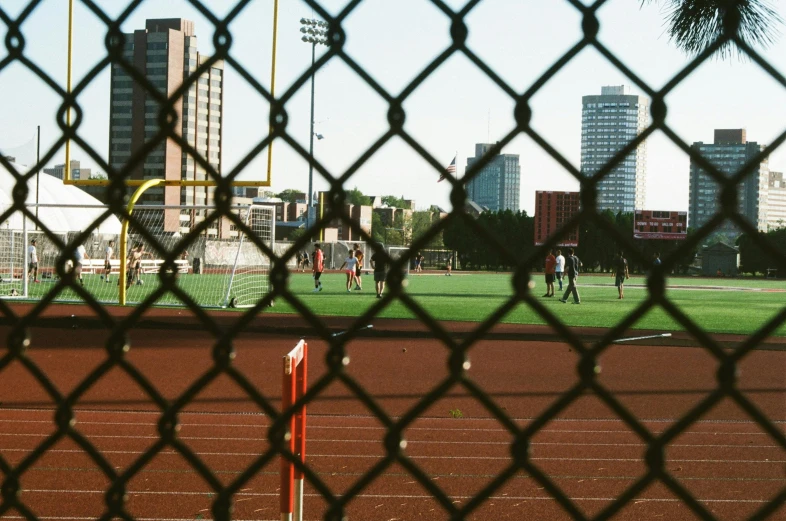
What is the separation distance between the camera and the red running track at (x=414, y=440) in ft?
17.5

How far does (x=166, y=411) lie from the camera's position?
1.65m

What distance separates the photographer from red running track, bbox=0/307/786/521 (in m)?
5.35

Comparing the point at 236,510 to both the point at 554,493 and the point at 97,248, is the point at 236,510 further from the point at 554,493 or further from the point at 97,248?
the point at 97,248

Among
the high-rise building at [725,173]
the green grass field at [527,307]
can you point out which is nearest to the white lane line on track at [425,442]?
the high-rise building at [725,173]

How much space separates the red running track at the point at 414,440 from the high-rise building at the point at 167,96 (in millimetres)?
750

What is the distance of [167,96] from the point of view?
5.58 feet

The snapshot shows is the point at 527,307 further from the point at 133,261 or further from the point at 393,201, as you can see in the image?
the point at 393,201

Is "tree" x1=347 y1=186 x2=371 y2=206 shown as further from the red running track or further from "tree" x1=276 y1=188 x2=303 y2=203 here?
the red running track

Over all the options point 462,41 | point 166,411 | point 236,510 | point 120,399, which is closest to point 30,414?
point 120,399

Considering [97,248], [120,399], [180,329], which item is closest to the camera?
[120,399]

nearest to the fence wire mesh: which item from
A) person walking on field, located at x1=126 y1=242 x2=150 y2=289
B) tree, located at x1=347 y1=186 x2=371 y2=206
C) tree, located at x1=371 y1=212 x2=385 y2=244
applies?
person walking on field, located at x1=126 y1=242 x2=150 y2=289

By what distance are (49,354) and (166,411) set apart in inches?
479

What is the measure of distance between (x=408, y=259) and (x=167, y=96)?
0.58m

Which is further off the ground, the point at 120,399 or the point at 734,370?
the point at 734,370
